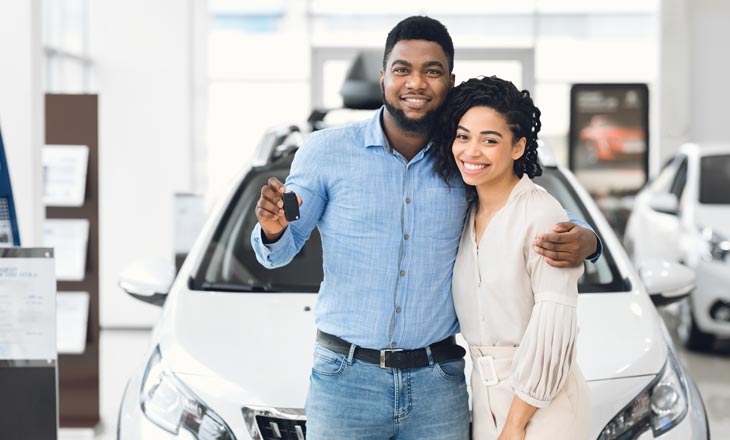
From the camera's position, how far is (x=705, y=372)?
6.30 metres

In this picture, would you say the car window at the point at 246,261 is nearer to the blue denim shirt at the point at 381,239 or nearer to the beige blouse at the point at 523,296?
the blue denim shirt at the point at 381,239

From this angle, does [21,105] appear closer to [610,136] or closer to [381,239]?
[381,239]

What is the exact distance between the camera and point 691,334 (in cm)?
670

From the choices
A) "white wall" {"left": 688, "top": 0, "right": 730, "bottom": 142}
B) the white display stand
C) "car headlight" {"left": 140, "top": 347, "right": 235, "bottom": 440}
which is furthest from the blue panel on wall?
"white wall" {"left": 688, "top": 0, "right": 730, "bottom": 142}

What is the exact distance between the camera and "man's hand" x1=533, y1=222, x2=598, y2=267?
190cm

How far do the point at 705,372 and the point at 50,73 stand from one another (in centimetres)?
532

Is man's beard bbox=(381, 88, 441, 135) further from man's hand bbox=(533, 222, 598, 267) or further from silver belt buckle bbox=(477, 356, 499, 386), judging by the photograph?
silver belt buckle bbox=(477, 356, 499, 386)

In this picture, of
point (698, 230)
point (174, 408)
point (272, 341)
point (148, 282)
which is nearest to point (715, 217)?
point (698, 230)

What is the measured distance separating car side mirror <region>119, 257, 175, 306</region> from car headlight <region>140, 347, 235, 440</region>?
53 cm

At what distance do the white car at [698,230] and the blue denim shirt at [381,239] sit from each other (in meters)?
4.65

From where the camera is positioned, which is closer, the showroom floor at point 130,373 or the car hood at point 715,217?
the showroom floor at point 130,373

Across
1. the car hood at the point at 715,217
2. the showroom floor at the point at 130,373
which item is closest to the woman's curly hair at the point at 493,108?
the showroom floor at the point at 130,373

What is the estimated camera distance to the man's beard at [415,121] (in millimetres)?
2096

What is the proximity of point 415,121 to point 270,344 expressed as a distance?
92 cm
